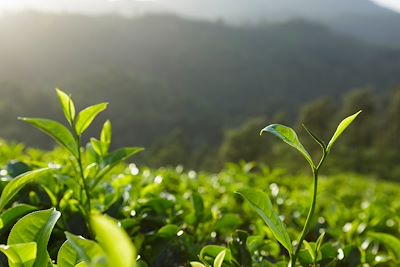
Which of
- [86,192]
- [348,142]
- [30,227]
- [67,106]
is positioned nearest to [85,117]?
[67,106]

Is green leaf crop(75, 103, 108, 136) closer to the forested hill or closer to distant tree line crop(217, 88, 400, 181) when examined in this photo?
distant tree line crop(217, 88, 400, 181)

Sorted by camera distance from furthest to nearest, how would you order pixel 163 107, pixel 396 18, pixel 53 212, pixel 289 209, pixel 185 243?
1. pixel 396 18
2. pixel 163 107
3. pixel 289 209
4. pixel 185 243
5. pixel 53 212

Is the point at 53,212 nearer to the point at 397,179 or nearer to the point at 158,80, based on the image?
the point at 397,179

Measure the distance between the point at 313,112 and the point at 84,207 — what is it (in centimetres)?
2656

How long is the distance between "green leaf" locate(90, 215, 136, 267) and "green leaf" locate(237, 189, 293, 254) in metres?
0.39

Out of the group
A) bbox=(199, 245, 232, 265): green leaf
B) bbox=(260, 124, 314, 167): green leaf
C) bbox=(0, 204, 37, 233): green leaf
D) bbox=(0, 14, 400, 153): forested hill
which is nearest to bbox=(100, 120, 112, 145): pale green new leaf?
bbox=(0, 204, 37, 233): green leaf

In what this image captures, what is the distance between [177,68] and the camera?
74250 millimetres

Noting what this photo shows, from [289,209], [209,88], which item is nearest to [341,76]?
[209,88]

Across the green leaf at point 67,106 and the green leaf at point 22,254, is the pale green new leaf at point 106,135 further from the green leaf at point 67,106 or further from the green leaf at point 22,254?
the green leaf at point 22,254

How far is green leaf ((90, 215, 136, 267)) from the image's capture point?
12.1 inches

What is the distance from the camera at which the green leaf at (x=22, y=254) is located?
558 mm

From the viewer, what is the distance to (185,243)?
100 cm

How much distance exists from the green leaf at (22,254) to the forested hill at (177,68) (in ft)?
144

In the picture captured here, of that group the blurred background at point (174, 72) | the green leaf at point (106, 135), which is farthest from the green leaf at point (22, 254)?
the blurred background at point (174, 72)
